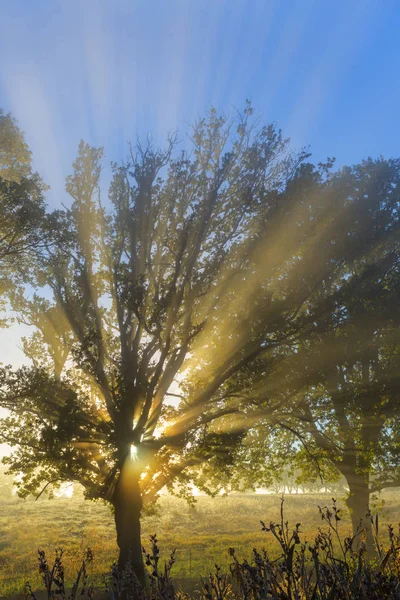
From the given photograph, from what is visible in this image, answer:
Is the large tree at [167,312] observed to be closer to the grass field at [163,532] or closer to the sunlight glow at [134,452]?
the sunlight glow at [134,452]

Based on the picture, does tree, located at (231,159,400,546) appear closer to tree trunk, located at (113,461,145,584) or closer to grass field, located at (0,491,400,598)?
grass field, located at (0,491,400,598)

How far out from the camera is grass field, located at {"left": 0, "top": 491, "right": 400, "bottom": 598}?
2086cm

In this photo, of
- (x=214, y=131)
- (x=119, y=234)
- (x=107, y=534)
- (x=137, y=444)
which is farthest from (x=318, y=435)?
(x=107, y=534)

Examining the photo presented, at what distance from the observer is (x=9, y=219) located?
15148mm

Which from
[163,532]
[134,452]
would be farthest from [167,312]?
[163,532]

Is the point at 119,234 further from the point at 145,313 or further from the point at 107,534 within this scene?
the point at 107,534

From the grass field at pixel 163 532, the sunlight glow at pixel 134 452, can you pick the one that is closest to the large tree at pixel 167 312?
the sunlight glow at pixel 134 452

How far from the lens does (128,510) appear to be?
49.3 ft

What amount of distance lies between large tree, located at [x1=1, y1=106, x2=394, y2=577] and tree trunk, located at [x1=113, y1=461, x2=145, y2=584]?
6 centimetres

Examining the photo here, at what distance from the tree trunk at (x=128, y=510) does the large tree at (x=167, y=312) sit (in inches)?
2.3

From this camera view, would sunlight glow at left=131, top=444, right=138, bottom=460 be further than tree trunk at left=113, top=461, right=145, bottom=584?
Yes

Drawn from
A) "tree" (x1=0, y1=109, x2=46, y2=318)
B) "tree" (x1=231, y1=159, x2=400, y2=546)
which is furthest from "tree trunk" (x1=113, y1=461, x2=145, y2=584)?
"tree" (x1=0, y1=109, x2=46, y2=318)

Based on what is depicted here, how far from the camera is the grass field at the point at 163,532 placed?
20.9 m

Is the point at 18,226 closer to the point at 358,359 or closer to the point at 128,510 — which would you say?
the point at 128,510
